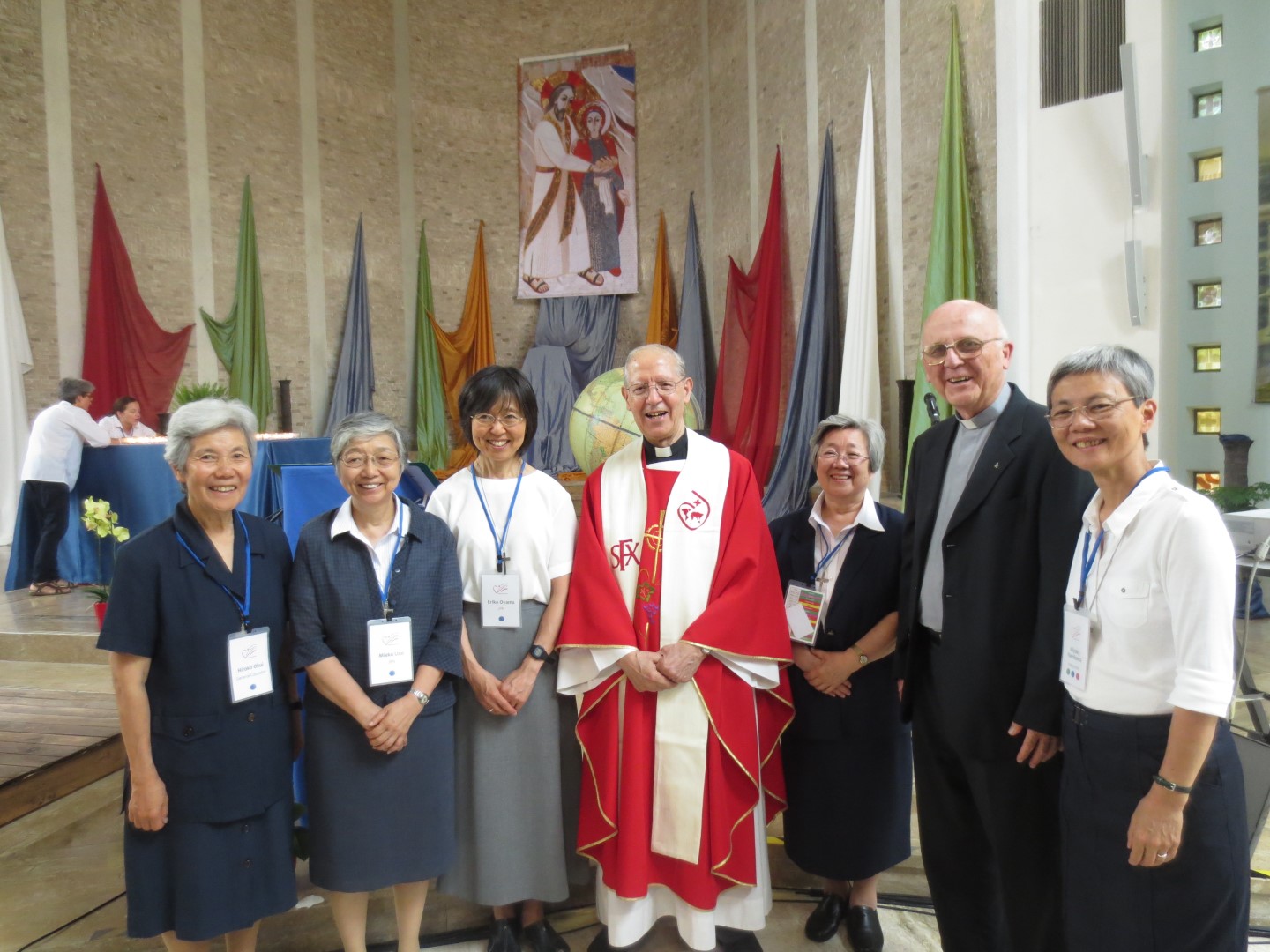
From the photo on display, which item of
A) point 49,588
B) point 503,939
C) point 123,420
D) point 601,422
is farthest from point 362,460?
point 123,420

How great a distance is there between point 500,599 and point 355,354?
34.1ft

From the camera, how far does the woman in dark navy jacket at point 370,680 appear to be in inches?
80.0

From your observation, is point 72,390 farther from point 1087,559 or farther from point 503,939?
point 1087,559

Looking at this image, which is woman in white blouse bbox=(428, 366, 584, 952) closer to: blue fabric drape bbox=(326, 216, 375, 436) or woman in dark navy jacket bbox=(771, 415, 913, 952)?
woman in dark navy jacket bbox=(771, 415, 913, 952)

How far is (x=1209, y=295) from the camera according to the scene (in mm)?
5191

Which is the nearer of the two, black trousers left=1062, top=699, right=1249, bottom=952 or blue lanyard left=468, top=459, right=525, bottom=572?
black trousers left=1062, top=699, right=1249, bottom=952

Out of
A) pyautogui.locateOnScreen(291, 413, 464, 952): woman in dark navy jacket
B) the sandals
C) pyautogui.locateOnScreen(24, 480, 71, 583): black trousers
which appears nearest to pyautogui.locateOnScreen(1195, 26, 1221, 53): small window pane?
pyautogui.locateOnScreen(291, 413, 464, 952): woman in dark navy jacket

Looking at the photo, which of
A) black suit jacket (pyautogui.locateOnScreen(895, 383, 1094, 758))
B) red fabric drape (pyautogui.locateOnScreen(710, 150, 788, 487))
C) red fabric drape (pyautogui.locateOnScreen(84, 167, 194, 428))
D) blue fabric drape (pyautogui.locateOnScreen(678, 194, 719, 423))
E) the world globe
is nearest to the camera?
black suit jacket (pyautogui.locateOnScreen(895, 383, 1094, 758))

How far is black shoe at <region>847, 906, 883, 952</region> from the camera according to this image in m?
2.40

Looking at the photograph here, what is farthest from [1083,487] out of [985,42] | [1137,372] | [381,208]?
[381,208]

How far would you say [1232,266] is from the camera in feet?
16.8

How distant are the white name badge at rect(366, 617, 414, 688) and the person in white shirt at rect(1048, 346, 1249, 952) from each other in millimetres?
1508

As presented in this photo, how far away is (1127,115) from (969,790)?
4252 millimetres

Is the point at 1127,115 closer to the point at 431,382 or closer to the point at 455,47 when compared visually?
the point at 431,382
